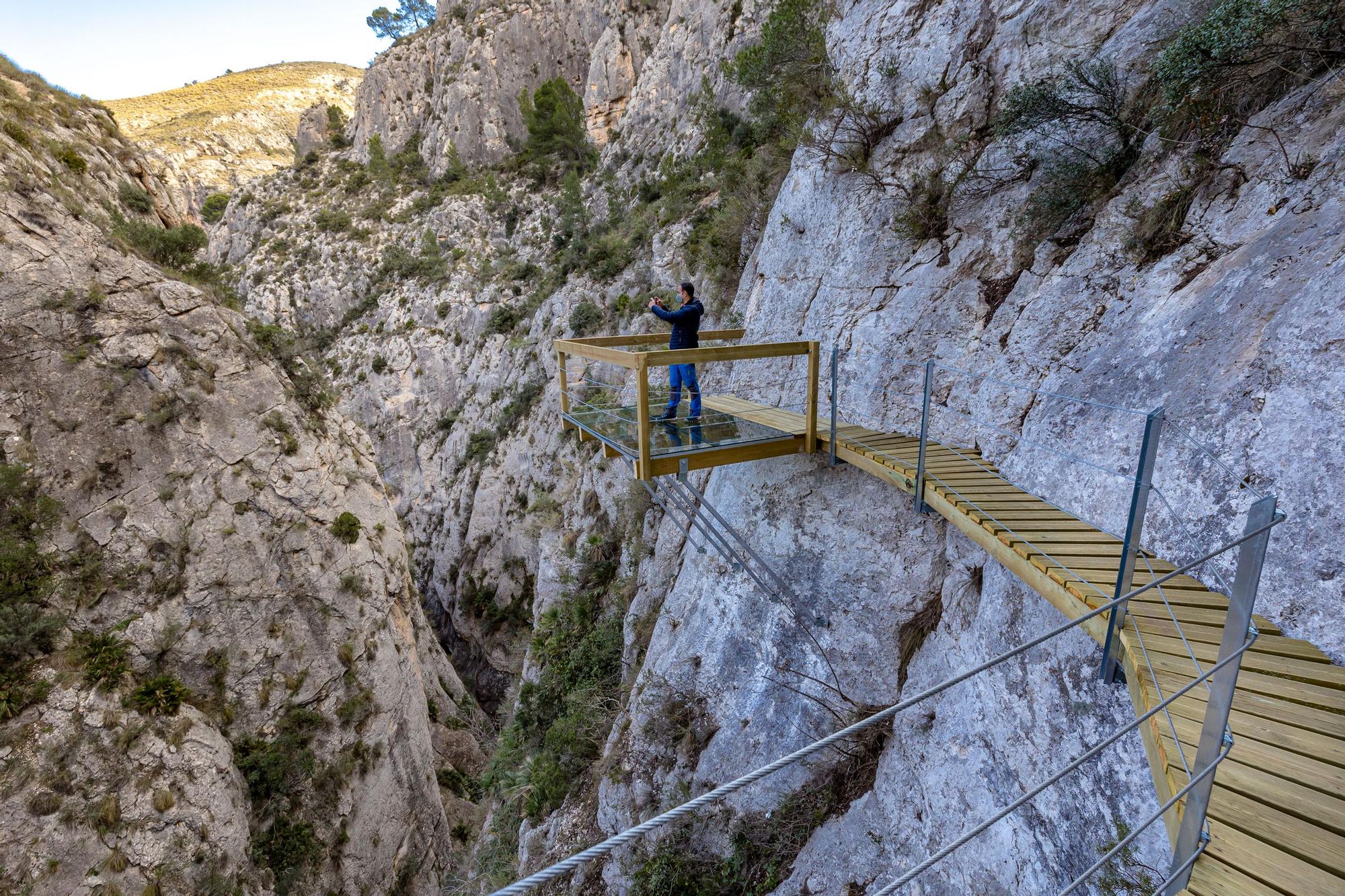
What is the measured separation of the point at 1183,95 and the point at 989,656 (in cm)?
490

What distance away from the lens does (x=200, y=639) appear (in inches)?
352

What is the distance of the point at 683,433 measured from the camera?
5.66 m

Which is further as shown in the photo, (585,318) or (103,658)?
(585,318)

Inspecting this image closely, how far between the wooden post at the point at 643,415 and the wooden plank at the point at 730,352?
5.7 inches

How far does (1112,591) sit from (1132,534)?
47cm

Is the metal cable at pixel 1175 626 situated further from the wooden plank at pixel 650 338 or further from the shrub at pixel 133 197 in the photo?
the shrub at pixel 133 197

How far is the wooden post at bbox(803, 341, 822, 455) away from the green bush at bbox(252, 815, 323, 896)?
35.1ft

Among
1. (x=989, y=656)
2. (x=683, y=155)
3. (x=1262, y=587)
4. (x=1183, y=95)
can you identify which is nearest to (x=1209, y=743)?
(x=1262, y=587)

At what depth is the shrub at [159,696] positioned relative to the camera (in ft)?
26.4

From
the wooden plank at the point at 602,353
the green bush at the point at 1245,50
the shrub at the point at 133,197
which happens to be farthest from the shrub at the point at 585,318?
the green bush at the point at 1245,50

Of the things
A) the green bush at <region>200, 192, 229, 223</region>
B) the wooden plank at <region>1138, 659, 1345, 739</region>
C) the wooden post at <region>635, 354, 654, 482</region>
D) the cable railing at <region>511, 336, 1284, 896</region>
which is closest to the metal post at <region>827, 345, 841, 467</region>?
the cable railing at <region>511, 336, 1284, 896</region>

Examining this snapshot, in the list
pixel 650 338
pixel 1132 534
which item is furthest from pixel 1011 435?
pixel 650 338

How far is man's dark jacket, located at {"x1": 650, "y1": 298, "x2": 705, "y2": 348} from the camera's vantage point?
6109 mm

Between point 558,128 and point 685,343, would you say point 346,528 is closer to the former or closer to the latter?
point 685,343
